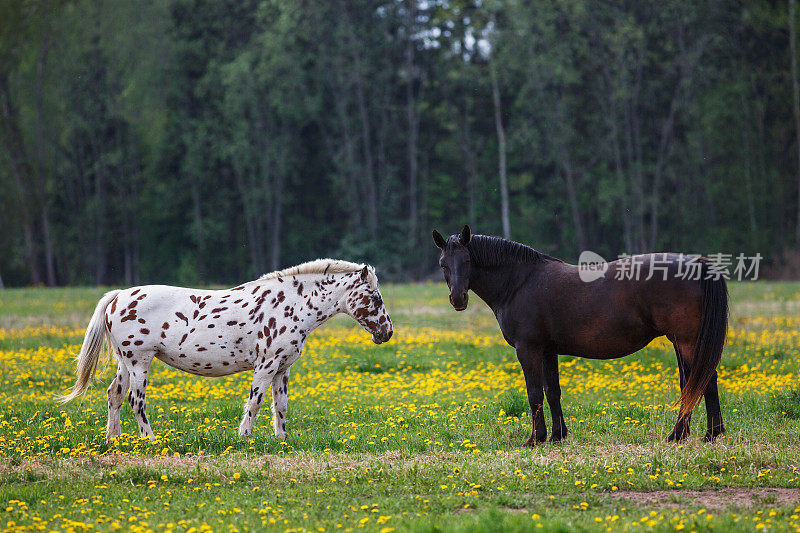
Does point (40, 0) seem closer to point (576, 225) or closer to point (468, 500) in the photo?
point (576, 225)

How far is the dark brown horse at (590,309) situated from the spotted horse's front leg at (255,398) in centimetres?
255

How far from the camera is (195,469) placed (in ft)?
28.3

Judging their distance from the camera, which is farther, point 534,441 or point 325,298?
point 325,298

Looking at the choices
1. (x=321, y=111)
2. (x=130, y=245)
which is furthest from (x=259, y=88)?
(x=130, y=245)

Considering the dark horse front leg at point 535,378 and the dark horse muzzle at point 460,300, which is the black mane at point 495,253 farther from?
the dark horse front leg at point 535,378

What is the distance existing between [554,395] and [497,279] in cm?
158

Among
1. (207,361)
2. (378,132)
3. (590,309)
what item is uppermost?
(378,132)

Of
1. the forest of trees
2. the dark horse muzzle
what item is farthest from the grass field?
the forest of trees

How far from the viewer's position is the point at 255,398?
412 inches

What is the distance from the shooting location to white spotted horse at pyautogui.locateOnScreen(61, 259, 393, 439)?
10.5 m

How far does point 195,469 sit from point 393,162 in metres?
49.6

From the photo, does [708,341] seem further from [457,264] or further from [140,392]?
[140,392]

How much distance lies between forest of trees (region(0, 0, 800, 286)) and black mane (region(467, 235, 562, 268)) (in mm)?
40389

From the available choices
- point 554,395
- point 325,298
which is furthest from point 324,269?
point 554,395
